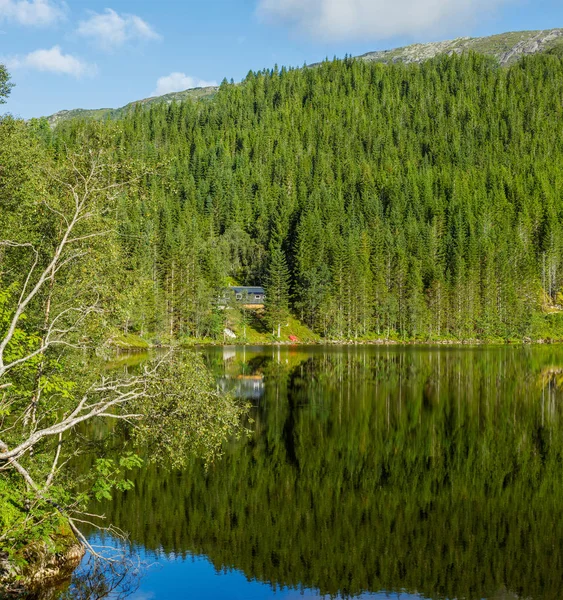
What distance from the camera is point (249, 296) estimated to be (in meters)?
147

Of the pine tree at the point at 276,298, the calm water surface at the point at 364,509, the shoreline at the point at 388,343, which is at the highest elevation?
the pine tree at the point at 276,298

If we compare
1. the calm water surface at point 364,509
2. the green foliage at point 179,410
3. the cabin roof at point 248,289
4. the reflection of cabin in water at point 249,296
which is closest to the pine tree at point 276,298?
the reflection of cabin in water at point 249,296

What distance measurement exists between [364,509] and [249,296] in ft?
392

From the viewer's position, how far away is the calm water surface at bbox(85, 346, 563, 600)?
22312 mm

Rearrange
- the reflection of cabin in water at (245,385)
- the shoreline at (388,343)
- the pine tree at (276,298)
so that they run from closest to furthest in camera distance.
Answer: the reflection of cabin in water at (245,385)
the shoreline at (388,343)
the pine tree at (276,298)

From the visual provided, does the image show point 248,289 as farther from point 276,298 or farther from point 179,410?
point 179,410

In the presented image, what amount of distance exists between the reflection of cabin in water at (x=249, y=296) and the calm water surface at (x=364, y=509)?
8872cm

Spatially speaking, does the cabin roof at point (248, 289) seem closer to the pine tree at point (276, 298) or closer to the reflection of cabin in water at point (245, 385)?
the pine tree at point (276, 298)

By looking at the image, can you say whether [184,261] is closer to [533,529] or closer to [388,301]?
[388,301]

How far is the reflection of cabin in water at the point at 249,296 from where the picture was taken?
143 metres

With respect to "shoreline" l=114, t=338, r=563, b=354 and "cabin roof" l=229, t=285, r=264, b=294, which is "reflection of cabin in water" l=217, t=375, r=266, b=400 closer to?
"shoreline" l=114, t=338, r=563, b=354

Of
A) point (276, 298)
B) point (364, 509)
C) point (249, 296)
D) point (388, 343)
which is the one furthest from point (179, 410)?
point (249, 296)

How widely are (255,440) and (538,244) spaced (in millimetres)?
178128

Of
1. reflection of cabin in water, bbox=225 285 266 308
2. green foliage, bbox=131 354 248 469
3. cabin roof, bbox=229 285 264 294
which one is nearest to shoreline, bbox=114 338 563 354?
reflection of cabin in water, bbox=225 285 266 308
